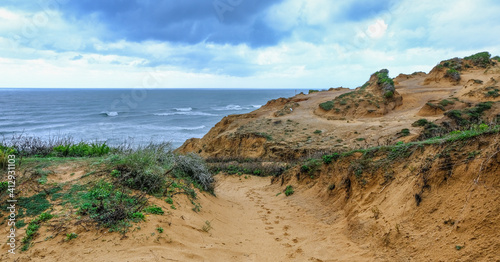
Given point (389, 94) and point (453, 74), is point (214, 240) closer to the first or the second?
point (389, 94)

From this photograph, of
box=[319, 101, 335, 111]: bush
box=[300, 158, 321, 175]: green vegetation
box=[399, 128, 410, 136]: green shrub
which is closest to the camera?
box=[300, 158, 321, 175]: green vegetation

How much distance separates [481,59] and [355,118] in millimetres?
19308

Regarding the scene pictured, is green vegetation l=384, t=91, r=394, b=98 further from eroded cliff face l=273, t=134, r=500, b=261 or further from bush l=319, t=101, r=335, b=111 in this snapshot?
eroded cliff face l=273, t=134, r=500, b=261

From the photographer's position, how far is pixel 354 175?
6.59 m

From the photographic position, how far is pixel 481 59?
97.1ft

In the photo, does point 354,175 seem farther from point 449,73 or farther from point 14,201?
point 449,73

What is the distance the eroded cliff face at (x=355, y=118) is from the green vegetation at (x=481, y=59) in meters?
0.38

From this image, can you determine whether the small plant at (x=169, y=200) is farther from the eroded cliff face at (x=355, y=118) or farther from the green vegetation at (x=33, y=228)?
the eroded cliff face at (x=355, y=118)

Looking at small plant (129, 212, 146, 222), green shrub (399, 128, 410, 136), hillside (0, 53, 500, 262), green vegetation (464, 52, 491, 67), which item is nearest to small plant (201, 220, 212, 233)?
hillside (0, 53, 500, 262)

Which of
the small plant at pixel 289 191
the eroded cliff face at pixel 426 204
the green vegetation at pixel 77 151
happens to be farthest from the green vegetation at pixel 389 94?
the green vegetation at pixel 77 151

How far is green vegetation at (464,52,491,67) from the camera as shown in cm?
2911

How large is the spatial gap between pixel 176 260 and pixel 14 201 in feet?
9.77

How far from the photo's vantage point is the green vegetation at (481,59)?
29109 mm

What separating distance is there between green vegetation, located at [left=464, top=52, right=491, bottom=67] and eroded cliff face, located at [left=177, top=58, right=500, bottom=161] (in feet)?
1.25
